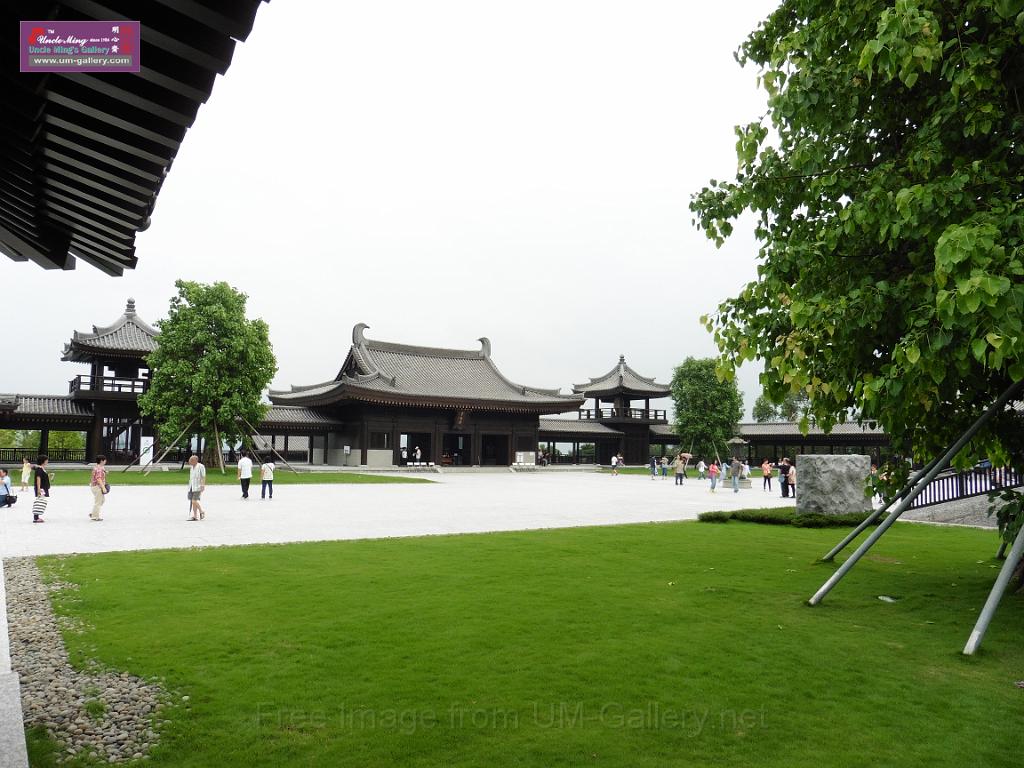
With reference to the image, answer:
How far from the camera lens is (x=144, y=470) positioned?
3119 centimetres

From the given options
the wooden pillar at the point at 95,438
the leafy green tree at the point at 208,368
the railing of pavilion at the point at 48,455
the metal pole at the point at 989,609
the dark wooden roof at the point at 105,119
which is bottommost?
the metal pole at the point at 989,609

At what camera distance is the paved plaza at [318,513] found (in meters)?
12.1

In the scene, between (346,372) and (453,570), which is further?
(346,372)

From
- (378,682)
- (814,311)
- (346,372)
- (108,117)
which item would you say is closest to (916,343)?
(814,311)

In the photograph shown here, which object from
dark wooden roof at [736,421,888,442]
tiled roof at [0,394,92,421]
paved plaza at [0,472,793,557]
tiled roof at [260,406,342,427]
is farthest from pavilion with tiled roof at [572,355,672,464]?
tiled roof at [0,394,92,421]

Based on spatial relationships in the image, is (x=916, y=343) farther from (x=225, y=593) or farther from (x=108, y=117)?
(x=225, y=593)

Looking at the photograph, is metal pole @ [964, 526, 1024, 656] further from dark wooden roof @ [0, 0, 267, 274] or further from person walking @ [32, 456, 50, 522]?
person walking @ [32, 456, 50, 522]

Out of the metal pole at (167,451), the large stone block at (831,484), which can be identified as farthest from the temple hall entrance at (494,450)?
the large stone block at (831,484)

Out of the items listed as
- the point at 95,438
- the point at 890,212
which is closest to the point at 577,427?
the point at 95,438

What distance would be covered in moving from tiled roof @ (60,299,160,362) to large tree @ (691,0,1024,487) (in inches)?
1417

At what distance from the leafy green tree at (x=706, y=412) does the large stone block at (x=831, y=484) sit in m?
32.5

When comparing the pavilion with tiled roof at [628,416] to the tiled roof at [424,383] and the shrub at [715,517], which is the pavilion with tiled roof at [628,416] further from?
the shrub at [715,517]

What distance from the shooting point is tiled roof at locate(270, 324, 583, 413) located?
40594 millimetres

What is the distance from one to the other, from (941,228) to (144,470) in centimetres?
3322
